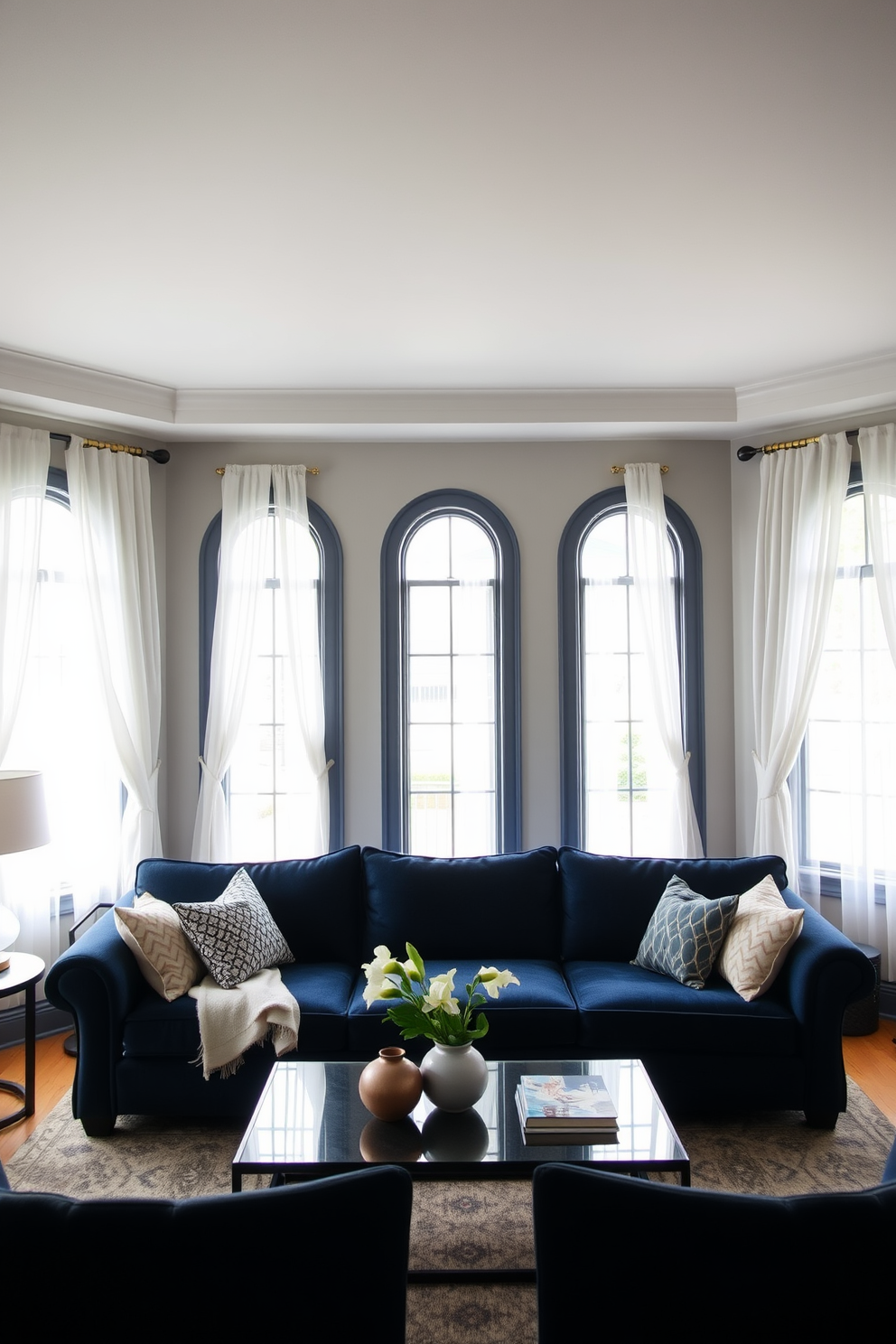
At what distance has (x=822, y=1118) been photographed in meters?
3.22

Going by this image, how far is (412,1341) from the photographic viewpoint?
224 cm

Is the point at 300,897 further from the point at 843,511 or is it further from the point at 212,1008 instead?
the point at 843,511

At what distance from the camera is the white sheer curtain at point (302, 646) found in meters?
4.77

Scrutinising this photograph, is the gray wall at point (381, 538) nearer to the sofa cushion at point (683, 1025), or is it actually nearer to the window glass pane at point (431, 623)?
the window glass pane at point (431, 623)

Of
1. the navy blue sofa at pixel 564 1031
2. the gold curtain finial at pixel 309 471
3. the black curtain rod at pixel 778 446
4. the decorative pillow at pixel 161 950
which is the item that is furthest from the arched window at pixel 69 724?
the black curtain rod at pixel 778 446

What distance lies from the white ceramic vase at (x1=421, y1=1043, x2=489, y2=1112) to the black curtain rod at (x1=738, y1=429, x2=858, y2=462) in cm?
344

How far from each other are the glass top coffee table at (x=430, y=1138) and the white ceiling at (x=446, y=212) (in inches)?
104

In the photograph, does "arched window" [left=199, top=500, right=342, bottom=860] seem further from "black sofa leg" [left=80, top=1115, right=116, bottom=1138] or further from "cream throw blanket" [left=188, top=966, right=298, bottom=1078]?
"black sofa leg" [left=80, top=1115, right=116, bottom=1138]

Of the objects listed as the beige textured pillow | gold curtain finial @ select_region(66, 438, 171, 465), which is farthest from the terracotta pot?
gold curtain finial @ select_region(66, 438, 171, 465)

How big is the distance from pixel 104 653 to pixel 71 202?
2287mm

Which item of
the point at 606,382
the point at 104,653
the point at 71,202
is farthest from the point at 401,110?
the point at 104,653

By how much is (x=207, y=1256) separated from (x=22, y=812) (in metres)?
2.54

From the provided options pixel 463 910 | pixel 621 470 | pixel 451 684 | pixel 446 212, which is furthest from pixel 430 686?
pixel 446 212

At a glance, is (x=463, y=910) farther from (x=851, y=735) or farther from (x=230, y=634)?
(x=851, y=735)
